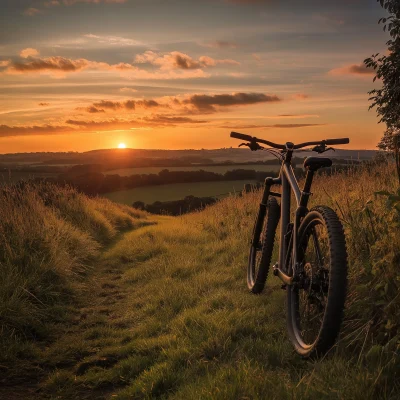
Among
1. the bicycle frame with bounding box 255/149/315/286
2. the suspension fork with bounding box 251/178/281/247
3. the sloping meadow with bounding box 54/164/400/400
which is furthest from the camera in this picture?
the suspension fork with bounding box 251/178/281/247

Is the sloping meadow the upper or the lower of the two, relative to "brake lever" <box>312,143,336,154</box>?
lower

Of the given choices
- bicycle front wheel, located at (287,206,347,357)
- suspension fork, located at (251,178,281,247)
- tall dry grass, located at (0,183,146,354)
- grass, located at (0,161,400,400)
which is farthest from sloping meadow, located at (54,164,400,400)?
tall dry grass, located at (0,183,146,354)

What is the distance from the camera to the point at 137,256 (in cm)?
1077

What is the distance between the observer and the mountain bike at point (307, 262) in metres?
3.31

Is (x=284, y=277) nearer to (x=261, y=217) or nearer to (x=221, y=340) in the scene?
(x=221, y=340)

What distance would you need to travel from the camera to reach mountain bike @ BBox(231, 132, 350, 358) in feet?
10.9

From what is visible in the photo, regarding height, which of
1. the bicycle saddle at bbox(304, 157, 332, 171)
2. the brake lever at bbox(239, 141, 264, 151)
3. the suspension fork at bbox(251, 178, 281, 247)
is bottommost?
Answer: the suspension fork at bbox(251, 178, 281, 247)

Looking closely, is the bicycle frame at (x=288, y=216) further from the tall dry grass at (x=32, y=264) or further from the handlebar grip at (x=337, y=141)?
the tall dry grass at (x=32, y=264)

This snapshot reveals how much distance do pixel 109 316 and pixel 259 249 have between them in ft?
8.27

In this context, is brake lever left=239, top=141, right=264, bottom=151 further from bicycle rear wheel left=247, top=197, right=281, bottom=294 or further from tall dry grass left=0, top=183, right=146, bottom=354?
tall dry grass left=0, top=183, right=146, bottom=354

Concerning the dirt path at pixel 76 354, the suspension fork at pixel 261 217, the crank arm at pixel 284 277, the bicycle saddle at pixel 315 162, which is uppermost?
the bicycle saddle at pixel 315 162

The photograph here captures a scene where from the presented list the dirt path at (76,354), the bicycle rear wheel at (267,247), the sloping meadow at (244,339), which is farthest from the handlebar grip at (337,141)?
the dirt path at (76,354)

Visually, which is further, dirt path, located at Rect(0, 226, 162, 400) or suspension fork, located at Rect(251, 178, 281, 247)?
suspension fork, located at Rect(251, 178, 281, 247)

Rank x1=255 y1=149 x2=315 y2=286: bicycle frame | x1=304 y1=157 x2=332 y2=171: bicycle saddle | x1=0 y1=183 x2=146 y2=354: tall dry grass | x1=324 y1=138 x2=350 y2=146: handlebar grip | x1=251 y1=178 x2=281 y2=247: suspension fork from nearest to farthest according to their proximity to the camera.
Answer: x1=304 y1=157 x2=332 y2=171: bicycle saddle < x1=255 y1=149 x2=315 y2=286: bicycle frame < x1=324 y1=138 x2=350 y2=146: handlebar grip < x1=0 y1=183 x2=146 y2=354: tall dry grass < x1=251 y1=178 x2=281 y2=247: suspension fork
